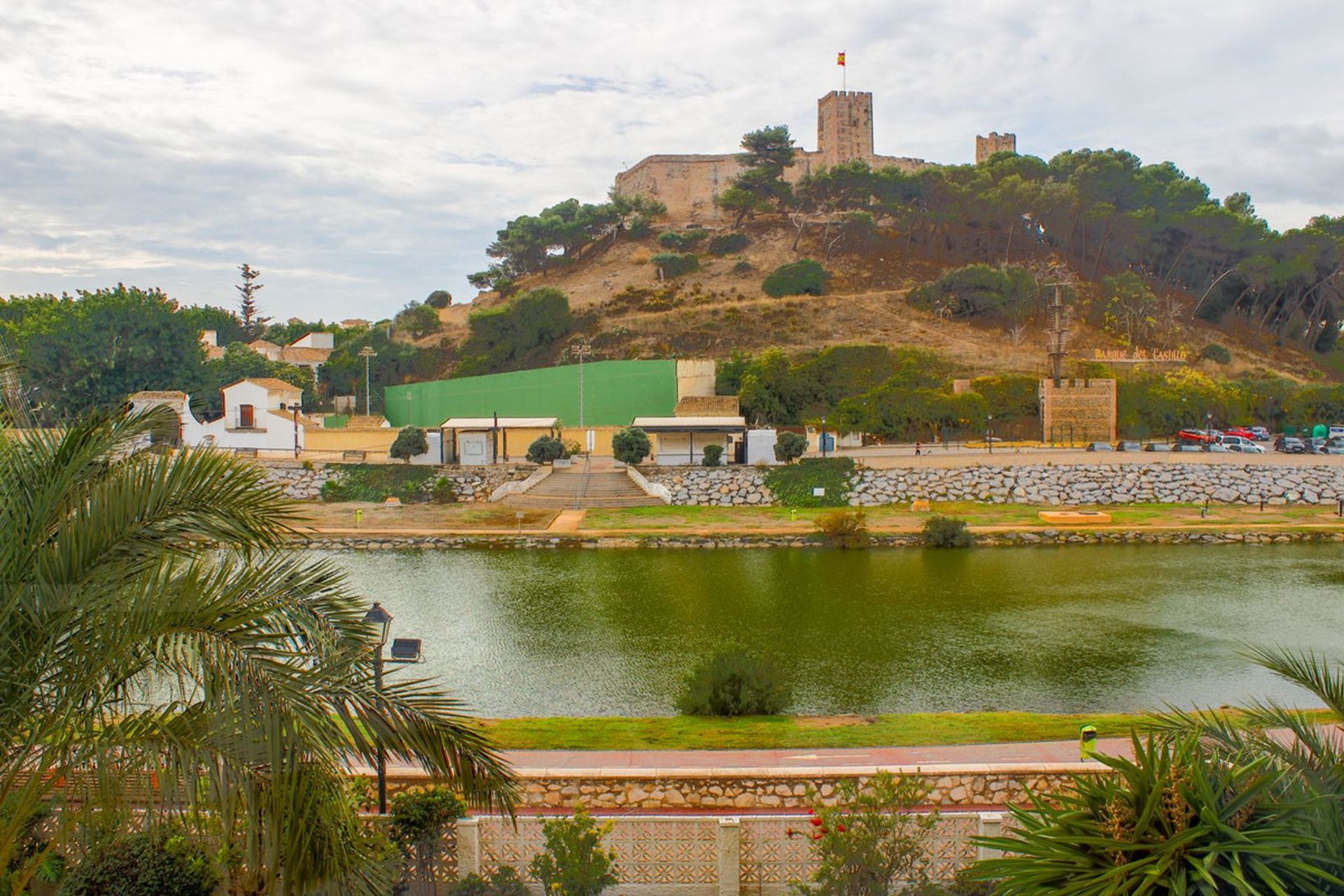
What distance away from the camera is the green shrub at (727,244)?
70.6 meters

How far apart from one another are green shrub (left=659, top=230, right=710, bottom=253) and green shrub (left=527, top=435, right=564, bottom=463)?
1402 inches

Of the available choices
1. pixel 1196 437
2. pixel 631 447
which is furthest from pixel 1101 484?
pixel 631 447

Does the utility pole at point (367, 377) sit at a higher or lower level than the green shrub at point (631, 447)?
higher

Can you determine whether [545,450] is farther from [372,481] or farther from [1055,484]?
[1055,484]

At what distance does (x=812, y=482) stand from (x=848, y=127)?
53.1 meters

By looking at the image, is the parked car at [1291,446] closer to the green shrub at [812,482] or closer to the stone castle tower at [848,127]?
the green shrub at [812,482]

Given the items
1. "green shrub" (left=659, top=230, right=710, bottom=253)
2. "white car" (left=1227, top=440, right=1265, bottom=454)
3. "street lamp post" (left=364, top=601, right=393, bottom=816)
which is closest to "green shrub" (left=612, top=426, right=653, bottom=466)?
"white car" (left=1227, top=440, right=1265, bottom=454)

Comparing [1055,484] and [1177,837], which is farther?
[1055,484]

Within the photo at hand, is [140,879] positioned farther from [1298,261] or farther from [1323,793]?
[1298,261]

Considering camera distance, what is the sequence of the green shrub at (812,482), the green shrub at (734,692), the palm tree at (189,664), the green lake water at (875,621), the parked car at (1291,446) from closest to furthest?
the palm tree at (189,664), the green shrub at (734,692), the green lake water at (875,621), the green shrub at (812,482), the parked car at (1291,446)

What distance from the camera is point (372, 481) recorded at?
36.7 metres

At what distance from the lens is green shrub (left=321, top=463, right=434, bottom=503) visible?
36.1m

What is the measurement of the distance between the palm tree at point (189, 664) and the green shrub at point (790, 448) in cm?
3208

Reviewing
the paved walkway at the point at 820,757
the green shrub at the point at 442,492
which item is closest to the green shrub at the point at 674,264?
the green shrub at the point at 442,492
